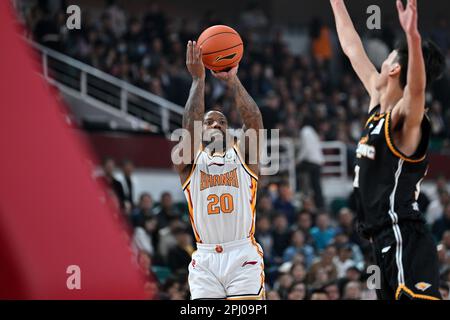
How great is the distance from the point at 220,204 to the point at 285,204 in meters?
8.64

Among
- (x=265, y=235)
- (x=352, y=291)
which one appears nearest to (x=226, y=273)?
(x=352, y=291)

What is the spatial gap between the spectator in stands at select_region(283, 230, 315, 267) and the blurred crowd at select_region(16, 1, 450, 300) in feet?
0.07

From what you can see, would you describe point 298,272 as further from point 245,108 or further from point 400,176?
point 400,176

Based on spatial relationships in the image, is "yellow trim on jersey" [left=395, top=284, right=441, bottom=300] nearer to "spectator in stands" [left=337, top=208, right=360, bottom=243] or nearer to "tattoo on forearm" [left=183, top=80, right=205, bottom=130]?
"tattoo on forearm" [left=183, top=80, right=205, bottom=130]

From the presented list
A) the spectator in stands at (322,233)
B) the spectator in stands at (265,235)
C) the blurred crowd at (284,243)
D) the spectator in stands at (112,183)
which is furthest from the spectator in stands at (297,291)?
the spectator in stands at (322,233)

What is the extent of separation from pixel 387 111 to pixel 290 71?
55.3 ft

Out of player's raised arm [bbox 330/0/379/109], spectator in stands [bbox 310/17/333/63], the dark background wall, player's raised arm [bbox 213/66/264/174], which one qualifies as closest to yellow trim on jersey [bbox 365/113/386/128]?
player's raised arm [bbox 330/0/379/109]

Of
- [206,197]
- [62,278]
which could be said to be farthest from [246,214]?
[62,278]

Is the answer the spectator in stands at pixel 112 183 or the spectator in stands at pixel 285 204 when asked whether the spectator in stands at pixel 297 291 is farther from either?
the spectator in stands at pixel 285 204

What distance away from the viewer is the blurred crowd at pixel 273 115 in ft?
42.0

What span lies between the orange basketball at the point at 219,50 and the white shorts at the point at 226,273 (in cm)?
141

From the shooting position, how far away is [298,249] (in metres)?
14.3

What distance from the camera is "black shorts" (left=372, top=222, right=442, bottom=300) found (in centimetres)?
546

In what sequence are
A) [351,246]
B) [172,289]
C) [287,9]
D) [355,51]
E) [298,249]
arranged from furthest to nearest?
[287,9] < [351,246] < [298,249] < [172,289] < [355,51]
